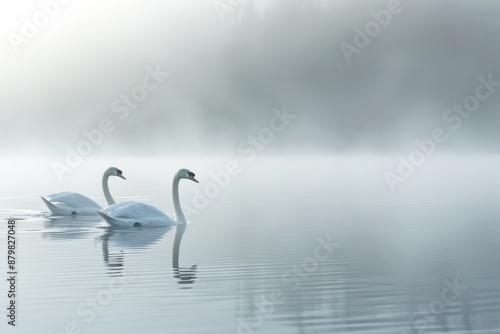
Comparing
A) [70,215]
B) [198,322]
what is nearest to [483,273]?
[198,322]

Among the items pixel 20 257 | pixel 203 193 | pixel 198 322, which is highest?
pixel 203 193

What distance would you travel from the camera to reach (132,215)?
90.6 ft

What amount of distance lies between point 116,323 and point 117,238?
11.0 m

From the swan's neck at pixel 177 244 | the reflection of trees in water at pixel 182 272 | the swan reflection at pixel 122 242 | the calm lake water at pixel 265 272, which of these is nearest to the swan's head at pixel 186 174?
the calm lake water at pixel 265 272

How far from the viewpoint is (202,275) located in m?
18.9

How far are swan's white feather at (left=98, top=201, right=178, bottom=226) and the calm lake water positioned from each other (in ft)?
1.46

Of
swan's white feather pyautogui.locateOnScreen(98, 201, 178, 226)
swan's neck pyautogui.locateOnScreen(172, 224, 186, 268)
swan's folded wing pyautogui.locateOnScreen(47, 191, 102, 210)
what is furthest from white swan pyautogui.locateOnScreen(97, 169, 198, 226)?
swan's folded wing pyautogui.locateOnScreen(47, 191, 102, 210)

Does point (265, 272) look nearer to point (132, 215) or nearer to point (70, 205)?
point (132, 215)

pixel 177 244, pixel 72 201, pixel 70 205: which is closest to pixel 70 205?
pixel 70 205

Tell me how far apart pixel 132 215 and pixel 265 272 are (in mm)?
9047

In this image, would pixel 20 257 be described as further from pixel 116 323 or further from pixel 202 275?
pixel 116 323

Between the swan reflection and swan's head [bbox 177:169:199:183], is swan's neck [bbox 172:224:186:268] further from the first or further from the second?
swan's head [bbox 177:169:199:183]

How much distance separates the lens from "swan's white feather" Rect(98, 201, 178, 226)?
90.3 feet

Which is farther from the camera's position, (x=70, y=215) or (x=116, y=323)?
(x=70, y=215)
